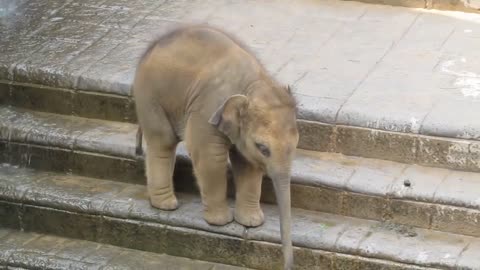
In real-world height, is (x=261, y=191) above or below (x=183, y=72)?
below

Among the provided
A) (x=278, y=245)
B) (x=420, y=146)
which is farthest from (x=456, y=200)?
(x=278, y=245)

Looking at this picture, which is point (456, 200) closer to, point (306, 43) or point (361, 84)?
point (361, 84)

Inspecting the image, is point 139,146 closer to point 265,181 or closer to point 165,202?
point 165,202

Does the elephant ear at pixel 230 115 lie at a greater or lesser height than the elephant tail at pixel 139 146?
greater

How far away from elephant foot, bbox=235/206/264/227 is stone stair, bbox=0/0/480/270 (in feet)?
0.15

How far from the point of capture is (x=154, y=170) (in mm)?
7008

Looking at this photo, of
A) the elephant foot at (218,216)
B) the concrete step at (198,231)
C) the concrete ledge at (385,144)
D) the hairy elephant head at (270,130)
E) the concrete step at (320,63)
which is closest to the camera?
the hairy elephant head at (270,130)

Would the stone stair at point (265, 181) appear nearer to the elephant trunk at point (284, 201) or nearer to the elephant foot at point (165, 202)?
the elephant foot at point (165, 202)

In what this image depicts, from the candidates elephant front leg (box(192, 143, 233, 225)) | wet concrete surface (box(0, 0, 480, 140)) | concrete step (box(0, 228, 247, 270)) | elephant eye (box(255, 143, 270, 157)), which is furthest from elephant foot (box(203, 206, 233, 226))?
wet concrete surface (box(0, 0, 480, 140))

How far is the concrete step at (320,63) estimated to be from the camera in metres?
7.08

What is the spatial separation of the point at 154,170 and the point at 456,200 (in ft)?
5.71

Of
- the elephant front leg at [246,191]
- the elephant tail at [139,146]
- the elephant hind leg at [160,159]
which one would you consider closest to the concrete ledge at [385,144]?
the elephant tail at [139,146]

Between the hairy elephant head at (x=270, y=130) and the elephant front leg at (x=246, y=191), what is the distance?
0.32m

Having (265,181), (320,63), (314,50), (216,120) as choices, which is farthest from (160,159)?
(314,50)
